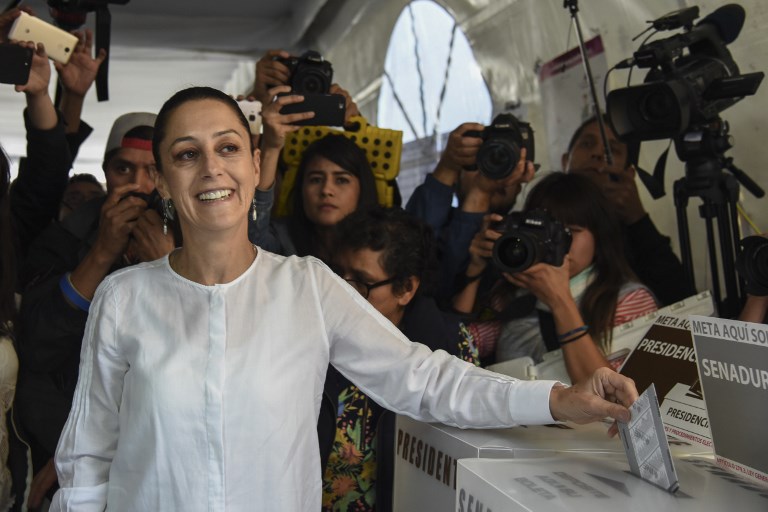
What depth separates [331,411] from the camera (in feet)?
5.59

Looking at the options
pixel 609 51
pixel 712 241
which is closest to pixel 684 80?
pixel 712 241

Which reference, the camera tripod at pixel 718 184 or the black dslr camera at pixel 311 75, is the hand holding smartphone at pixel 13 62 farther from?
the camera tripod at pixel 718 184

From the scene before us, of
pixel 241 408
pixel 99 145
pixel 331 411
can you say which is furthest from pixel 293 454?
pixel 99 145

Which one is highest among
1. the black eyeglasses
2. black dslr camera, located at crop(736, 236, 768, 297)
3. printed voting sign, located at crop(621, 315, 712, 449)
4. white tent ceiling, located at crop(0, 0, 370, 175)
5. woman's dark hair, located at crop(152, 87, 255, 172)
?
white tent ceiling, located at crop(0, 0, 370, 175)

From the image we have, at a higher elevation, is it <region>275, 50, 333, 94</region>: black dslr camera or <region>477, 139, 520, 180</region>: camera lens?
<region>275, 50, 333, 94</region>: black dslr camera

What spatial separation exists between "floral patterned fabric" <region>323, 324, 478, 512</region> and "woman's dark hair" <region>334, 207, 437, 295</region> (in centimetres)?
30

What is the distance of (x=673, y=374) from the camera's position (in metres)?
1.50

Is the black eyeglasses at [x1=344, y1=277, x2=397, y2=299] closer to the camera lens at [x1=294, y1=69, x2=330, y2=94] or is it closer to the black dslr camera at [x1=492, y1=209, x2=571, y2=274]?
the black dslr camera at [x1=492, y1=209, x2=571, y2=274]

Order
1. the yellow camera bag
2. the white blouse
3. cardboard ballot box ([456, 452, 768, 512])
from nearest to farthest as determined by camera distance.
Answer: cardboard ballot box ([456, 452, 768, 512]) → the white blouse → the yellow camera bag

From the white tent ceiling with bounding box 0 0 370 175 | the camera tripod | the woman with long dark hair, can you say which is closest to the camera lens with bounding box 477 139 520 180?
the woman with long dark hair

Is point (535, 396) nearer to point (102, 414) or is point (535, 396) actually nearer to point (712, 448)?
point (712, 448)

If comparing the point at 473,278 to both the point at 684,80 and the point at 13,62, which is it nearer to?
the point at 684,80

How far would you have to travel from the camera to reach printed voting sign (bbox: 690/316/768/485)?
3.60ft

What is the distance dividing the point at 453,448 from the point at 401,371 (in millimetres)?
138
